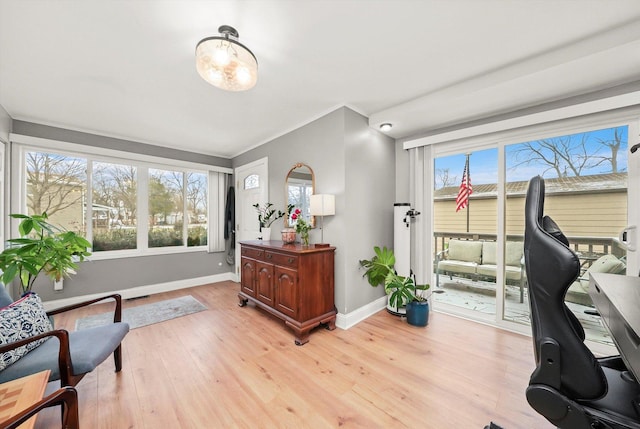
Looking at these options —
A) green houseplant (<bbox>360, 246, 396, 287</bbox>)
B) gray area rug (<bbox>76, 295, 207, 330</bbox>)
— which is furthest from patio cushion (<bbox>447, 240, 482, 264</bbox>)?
gray area rug (<bbox>76, 295, 207, 330</bbox>)

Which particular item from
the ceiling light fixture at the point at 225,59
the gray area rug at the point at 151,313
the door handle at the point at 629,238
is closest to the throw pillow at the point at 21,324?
the gray area rug at the point at 151,313

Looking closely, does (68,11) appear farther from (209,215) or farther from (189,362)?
(209,215)

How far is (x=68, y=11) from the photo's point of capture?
4.88 ft

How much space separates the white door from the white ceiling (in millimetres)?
1223

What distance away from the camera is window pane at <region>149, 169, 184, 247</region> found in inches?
162

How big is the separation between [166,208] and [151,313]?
1867 mm

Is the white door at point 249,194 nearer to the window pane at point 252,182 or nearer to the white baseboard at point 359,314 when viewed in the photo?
the window pane at point 252,182

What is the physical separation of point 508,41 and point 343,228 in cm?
207

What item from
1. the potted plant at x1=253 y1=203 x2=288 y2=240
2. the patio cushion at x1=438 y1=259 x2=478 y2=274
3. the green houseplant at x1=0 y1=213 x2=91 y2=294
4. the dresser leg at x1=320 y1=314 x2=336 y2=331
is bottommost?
the dresser leg at x1=320 y1=314 x2=336 y2=331

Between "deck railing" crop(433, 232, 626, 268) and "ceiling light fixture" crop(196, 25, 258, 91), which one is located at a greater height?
"ceiling light fixture" crop(196, 25, 258, 91)

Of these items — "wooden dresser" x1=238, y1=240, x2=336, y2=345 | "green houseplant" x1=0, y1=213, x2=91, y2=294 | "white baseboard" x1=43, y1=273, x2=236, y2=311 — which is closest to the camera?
"green houseplant" x1=0, y1=213, x2=91, y2=294

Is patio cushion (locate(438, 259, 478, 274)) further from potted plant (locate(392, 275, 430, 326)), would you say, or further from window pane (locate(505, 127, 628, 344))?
potted plant (locate(392, 275, 430, 326))

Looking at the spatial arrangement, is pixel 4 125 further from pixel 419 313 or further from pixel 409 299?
pixel 419 313

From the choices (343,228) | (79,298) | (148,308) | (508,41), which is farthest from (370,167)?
(79,298)
